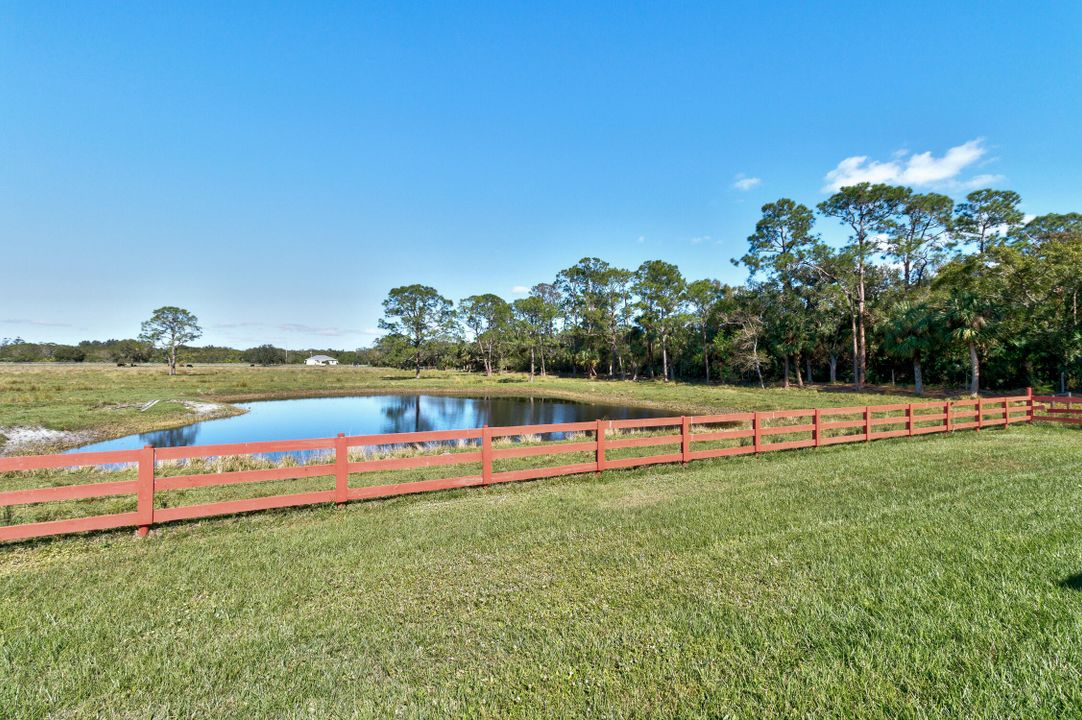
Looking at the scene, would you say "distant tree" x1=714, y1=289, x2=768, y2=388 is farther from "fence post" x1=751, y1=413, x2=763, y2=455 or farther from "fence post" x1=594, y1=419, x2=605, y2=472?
"fence post" x1=594, y1=419, x2=605, y2=472

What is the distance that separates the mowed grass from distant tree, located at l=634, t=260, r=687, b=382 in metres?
48.6

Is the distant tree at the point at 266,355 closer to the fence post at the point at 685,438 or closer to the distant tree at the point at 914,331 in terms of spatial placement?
the distant tree at the point at 914,331

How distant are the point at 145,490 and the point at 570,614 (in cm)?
575

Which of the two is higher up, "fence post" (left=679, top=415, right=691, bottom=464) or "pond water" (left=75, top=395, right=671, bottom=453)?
"fence post" (left=679, top=415, right=691, bottom=464)

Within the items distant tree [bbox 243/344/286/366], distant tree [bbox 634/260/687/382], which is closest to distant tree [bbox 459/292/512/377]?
distant tree [bbox 634/260/687/382]

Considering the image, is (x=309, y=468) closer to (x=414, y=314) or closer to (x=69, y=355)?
(x=414, y=314)

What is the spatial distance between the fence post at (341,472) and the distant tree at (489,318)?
61.9 m

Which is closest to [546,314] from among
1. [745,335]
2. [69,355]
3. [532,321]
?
[532,321]

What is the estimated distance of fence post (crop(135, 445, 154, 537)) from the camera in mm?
5864

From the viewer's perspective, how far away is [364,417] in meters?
30.6

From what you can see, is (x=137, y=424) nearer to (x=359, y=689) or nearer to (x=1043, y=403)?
(x=359, y=689)

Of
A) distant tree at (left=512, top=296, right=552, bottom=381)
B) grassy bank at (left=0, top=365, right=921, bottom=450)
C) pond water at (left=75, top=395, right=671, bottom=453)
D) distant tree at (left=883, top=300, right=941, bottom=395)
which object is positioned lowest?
pond water at (left=75, top=395, right=671, bottom=453)

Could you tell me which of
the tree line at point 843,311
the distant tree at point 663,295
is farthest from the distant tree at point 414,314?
the distant tree at point 663,295

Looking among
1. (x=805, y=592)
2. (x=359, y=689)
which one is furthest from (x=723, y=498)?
(x=359, y=689)
